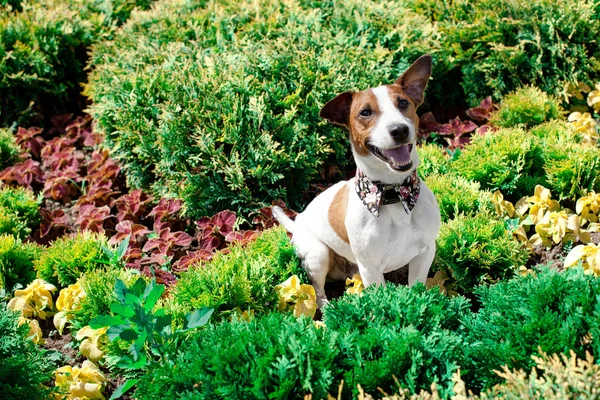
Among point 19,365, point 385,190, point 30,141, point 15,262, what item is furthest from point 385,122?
point 30,141

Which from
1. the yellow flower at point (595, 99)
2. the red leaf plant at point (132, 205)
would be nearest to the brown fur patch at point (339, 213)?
the red leaf plant at point (132, 205)

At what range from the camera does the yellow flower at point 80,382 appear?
3.15 metres

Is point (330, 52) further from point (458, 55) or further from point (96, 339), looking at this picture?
point (96, 339)

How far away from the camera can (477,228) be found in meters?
3.84

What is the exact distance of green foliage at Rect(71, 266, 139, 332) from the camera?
3.44m

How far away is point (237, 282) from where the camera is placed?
11.3 ft

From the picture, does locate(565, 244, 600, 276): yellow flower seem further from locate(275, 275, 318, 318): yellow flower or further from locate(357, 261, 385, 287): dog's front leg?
locate(275, 275, 318, 318): yellow flower

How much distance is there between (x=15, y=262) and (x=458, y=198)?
9.66 feet

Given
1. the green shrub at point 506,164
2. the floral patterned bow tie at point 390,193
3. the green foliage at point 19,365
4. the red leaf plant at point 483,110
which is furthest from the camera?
the red leaf plant at point 483,110

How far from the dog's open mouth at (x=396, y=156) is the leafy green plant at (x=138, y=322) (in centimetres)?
111

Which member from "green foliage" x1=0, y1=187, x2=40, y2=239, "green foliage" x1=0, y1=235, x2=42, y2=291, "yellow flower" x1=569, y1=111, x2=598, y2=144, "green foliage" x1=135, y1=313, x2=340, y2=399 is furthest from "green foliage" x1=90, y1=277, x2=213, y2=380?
"yellow flower" x1=569, y1=111, x2=598, y2=144

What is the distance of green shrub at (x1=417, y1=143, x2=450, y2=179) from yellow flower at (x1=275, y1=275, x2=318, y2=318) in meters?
1.51

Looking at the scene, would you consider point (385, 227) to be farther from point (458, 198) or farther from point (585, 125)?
point (585, 125)

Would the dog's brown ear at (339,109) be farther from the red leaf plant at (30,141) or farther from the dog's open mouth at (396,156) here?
the red leaf plant at (30,141)
